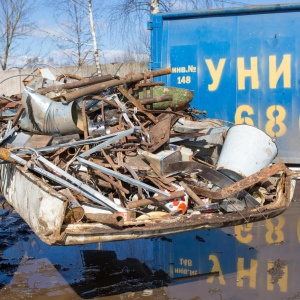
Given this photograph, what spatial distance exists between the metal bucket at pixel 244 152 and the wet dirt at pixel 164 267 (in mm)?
969

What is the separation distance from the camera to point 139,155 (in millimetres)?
3830

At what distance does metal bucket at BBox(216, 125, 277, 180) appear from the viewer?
3805mm

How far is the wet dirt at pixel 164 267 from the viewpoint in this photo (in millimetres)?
4000

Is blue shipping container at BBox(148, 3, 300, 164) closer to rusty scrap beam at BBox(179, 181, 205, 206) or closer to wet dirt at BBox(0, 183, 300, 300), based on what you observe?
wet dirt at BBox(0, 183, 300, 300)

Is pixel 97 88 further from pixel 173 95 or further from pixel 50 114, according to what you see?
pixel 173 95

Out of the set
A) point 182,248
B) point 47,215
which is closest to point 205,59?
point 182,248

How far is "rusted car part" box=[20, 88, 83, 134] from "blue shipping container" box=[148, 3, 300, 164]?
10.1ft

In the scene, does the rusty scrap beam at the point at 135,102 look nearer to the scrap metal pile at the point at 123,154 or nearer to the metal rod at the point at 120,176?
the scrap metal pile at the point at 123,154

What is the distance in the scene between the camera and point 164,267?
451 cm

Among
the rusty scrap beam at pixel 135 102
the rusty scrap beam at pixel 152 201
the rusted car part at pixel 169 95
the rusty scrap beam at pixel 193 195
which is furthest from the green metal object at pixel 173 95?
the rusty scrap beam at pixel 152 201

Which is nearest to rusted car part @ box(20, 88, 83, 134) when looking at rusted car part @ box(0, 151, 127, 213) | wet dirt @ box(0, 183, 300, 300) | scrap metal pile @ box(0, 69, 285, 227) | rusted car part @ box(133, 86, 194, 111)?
scrap metal pile @ box(0, 69, 285, 227)

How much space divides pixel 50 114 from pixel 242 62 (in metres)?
3.50

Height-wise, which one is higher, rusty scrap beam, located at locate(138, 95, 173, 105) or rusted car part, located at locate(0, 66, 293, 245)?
rusty scrap beam, located at locate(138, 95, 173, 105)

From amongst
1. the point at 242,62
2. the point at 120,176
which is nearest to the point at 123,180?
the point at 120,176
